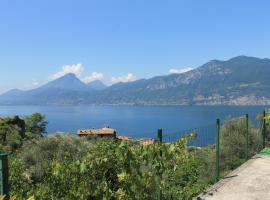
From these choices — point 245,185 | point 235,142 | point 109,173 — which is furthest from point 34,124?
point 109,173

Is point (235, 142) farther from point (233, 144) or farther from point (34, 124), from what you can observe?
point (34, 124)

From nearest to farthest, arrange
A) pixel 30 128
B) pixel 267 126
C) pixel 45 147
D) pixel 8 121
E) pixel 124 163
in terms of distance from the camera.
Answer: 1. pixel 124 163
2. pixel 267 126
3. pixel 45 147
4. pixel 8 121
5. pixel 30 128

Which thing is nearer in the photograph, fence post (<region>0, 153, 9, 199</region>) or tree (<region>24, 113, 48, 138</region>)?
fence post (<region>0, 153, 9, 199</region>)

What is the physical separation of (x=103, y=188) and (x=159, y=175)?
4.02 feet

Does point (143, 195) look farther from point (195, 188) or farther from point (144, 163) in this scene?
point (195, 188)

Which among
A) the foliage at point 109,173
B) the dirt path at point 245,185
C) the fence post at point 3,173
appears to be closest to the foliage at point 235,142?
the dirt path at point 245,185

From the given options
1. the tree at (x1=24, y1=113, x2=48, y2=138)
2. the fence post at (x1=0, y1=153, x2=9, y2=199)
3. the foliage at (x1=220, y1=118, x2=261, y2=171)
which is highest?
the fence post at (x1=0, y1=153, x2=9, y2=199)

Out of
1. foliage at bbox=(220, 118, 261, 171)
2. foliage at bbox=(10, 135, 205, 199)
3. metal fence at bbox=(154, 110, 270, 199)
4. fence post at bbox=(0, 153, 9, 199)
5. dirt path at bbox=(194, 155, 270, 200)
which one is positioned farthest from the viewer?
foliage at bbox=(220, 118, 261, 171)

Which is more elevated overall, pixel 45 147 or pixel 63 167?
pixel 63 167

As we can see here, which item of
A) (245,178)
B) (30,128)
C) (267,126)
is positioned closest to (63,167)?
(245,178)

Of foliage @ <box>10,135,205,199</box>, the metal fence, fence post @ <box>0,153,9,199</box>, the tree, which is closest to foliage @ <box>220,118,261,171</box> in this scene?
the metal fence

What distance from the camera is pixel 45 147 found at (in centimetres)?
1745

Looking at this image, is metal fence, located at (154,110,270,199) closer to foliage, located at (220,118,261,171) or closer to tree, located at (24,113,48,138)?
foliage, located at (220,118,261,171)

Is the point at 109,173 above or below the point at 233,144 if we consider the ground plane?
above
